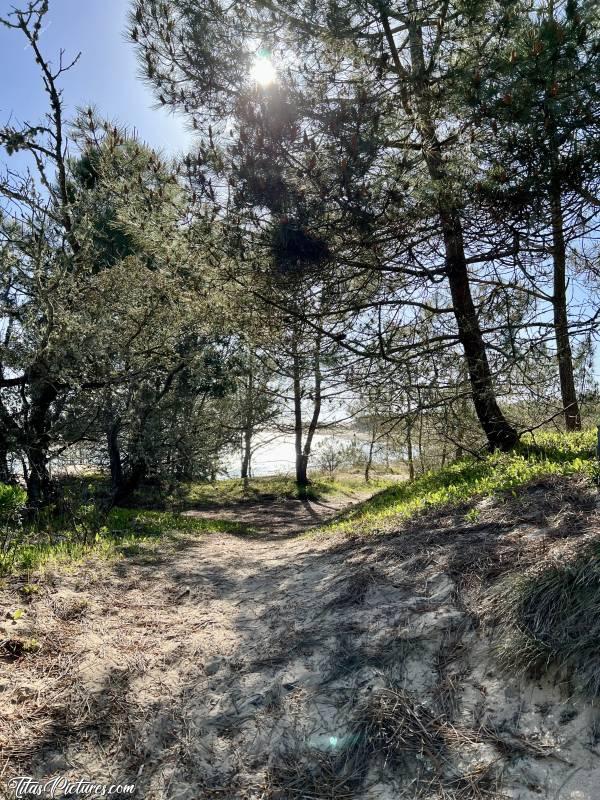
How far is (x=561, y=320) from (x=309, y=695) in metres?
6.04

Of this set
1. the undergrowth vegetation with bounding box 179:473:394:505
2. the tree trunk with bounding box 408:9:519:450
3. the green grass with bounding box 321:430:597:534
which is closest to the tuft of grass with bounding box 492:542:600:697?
the green grass with bounding box 321:430:597:534

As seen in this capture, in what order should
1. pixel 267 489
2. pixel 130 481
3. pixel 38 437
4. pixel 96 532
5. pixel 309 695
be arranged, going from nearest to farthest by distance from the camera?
pixel 309 695 < pixel 96 532 < pixel 38 437 < pixel 130 481 < pixel 267 489

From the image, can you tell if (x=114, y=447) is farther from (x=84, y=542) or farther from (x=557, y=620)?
(x=557, y=620)

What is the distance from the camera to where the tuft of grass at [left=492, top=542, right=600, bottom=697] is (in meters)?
2.34

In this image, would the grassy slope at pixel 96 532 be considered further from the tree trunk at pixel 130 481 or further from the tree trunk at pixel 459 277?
the tree trunk at pixel 459 277

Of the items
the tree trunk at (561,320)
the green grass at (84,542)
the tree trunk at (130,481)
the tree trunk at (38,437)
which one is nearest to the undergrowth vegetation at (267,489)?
the tree trunk at (130,481)

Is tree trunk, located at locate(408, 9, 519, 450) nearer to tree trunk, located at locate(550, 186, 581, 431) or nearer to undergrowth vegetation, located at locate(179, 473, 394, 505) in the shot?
tree trunk, located at locate(550, 186, 581, 431)

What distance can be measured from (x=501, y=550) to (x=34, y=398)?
7212 millimetres

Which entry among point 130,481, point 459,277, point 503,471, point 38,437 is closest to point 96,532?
point 38,437

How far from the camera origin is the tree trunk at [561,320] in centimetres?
573

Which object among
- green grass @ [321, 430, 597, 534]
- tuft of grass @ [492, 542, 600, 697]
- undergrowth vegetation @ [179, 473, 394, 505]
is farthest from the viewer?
undergrowth vegetation @ [179, 473, 394, 505]

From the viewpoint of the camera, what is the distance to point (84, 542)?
5.99 meters

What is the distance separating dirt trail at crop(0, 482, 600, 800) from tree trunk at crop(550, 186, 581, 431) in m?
3.13

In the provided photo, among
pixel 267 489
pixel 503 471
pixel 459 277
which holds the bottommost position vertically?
pixel 267 489
